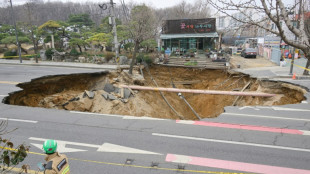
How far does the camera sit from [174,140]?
24.4 ft

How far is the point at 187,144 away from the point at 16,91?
→ 1141cm

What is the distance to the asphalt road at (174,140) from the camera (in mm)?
6043

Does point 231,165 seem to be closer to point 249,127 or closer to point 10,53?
point 249,127

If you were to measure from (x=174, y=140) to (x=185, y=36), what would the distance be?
22.1 metres

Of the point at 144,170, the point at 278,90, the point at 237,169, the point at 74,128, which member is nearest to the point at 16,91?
the point at 74,128

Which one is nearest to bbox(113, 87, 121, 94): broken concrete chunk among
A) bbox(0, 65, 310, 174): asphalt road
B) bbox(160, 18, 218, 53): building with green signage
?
bbox(0, 65, 310, 174): asphalt road

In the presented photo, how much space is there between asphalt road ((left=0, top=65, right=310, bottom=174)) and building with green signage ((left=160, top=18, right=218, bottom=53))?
18965 mm

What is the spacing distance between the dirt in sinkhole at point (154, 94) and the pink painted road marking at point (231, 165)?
6571 mm

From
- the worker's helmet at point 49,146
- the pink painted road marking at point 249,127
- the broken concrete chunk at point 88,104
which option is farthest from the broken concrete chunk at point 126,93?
the worker's helmet at point 49,146

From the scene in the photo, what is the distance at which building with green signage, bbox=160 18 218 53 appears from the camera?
27.5 metres

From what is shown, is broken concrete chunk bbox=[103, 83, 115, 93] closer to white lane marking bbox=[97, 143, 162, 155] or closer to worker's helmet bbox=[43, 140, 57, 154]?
white lane marking bbox=[97, 143, 162, 155]

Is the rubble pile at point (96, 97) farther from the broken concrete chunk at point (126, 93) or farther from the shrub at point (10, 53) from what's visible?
the shrub at point (10, 53)

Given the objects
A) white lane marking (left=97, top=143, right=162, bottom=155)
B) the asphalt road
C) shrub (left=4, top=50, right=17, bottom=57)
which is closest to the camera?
the asphalt road

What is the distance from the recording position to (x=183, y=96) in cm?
1809
